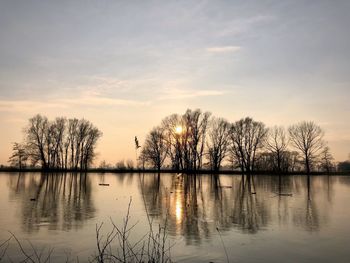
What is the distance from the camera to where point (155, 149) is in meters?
81.8

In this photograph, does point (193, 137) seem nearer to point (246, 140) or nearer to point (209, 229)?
point (246, 140)

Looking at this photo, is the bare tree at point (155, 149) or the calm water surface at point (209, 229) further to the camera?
the bare tree at point (155, 149)

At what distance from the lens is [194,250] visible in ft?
27.6

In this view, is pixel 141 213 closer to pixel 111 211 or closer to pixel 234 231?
pixel 111 211

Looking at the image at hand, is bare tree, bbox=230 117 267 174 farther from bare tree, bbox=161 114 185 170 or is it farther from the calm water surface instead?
the calm water surface

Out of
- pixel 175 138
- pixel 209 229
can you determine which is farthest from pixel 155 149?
pixel 209 229

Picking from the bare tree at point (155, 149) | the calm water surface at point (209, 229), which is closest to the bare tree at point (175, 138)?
the bare tree at point (155, 149)

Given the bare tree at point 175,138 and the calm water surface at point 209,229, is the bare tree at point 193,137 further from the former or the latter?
the calm water surface at point 209,229

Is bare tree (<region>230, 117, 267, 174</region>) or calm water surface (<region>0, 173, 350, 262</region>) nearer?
calm water surface (<region>0, 173, 350, 262</region>)

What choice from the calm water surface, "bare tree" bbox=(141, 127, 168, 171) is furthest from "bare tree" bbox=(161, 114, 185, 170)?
the calm water surface

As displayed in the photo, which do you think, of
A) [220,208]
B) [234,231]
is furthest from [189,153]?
[234,231]

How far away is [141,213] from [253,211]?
4930 millimetres

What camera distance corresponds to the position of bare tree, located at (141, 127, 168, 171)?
79.8 m

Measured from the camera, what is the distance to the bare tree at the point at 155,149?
262 feet
